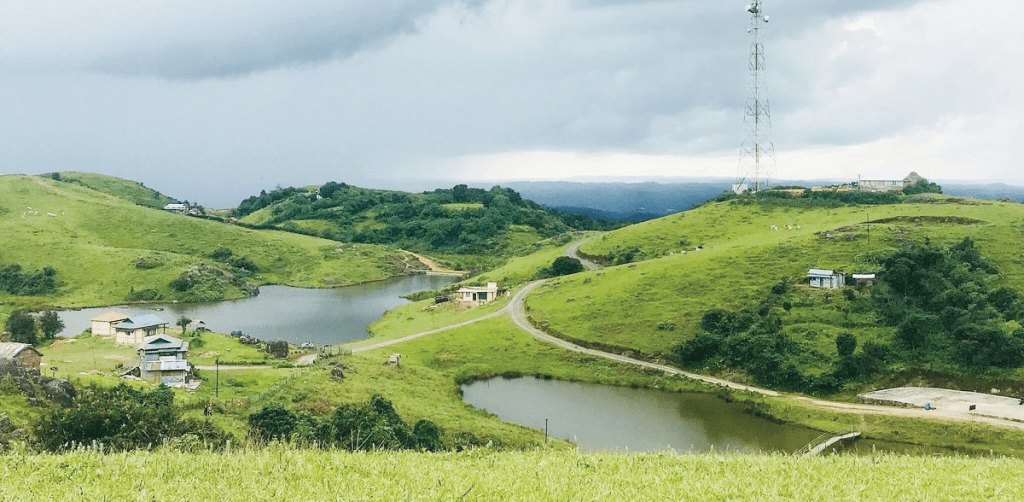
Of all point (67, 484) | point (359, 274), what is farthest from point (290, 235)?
point (67, 484)

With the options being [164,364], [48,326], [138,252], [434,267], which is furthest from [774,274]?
[138,252]

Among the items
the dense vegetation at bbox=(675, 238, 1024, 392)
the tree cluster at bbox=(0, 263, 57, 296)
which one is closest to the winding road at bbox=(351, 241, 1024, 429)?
the dense vegetation at bbox=(675, 238, 1024, 392)

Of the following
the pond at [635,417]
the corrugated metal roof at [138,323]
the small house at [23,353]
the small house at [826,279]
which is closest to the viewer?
the small house at [23,353]

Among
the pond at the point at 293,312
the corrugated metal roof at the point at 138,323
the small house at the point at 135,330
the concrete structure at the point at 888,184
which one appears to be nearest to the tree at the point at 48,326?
the small house at the point at 135,330

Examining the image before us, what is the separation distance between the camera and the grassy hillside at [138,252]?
130 meters

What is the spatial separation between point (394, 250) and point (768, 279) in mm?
114277

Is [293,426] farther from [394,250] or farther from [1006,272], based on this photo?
[394,250]

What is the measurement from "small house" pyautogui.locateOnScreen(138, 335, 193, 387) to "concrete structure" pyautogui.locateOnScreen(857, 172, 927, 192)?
134386 mm

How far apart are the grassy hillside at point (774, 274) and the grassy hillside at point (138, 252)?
7179cm

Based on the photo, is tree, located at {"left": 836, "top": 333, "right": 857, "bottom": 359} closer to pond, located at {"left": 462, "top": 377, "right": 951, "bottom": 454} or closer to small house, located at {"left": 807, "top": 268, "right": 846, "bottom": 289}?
pond, located at {"left": 462, "top": 377, "right": 951, "bottom": 454}

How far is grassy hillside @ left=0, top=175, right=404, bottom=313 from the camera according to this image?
427 feet

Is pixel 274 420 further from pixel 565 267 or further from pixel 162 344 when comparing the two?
pixel 565 267

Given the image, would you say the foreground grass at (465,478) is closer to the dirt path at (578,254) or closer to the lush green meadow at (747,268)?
the lush green meadow at (747,268)

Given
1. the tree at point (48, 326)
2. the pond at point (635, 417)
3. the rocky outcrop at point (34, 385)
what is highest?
the rocky outcrop at point (34, 385)
